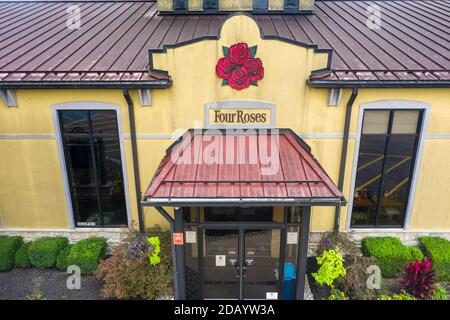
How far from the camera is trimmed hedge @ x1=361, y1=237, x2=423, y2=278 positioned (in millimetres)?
9570

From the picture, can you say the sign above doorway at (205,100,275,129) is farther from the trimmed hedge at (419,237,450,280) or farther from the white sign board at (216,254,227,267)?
the trimmed hedge at (419,237,450,280)

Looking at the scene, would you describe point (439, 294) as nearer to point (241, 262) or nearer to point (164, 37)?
point (241, 262)

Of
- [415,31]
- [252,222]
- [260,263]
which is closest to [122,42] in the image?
[252,222]

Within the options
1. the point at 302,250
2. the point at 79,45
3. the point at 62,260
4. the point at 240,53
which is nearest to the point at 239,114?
the point at 240,53

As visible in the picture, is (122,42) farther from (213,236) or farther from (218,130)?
(213,236)

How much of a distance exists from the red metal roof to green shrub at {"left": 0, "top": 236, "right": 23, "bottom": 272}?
5000mm

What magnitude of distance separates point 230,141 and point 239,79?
5.75ft

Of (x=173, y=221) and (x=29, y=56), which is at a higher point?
(x=29, y=56)

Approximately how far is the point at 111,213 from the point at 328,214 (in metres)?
7.06

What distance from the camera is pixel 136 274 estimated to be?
8781 mm

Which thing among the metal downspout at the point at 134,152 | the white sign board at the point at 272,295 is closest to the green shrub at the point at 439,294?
the white sign board at the point at 272,295

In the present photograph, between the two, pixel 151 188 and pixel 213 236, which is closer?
pixel 151 188

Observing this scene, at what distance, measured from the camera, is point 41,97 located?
9312 millimetres

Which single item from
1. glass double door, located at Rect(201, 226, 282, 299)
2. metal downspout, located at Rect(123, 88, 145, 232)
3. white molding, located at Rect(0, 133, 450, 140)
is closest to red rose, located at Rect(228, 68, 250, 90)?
white molding, located at Rect(0, 133, 450, 140)
